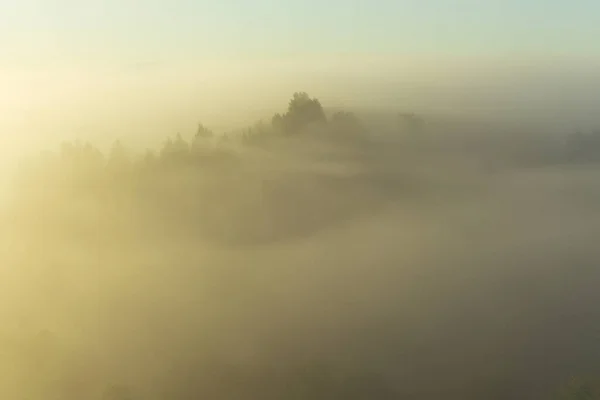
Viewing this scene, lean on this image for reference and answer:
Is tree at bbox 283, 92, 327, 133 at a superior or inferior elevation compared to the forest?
superior

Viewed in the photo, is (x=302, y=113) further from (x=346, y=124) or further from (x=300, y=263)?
(x=300, y=263)

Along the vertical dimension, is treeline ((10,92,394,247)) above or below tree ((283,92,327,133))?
below

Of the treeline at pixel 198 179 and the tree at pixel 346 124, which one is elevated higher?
the tree at pixel 346 124

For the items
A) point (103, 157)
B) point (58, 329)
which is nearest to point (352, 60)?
point (103, 157)

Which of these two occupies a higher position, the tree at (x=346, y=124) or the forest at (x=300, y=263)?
the tree at (x=346, y=124)

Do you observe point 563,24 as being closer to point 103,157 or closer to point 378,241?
point 378,241

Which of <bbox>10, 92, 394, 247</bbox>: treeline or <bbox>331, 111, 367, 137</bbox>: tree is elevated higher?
<bbox>331, 111, 367, 137</bbox>: tree

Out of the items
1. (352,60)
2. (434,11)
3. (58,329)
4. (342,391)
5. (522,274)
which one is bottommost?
(342,391)

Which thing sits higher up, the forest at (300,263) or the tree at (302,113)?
the tree at (302,113)

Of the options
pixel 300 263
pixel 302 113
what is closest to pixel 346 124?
pixel 302 113

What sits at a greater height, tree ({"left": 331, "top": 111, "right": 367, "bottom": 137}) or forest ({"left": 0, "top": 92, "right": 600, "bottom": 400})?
tree ({"left": 331, "top": 111, "right": 367, "bottom": 137})

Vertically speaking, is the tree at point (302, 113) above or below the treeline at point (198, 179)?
above
